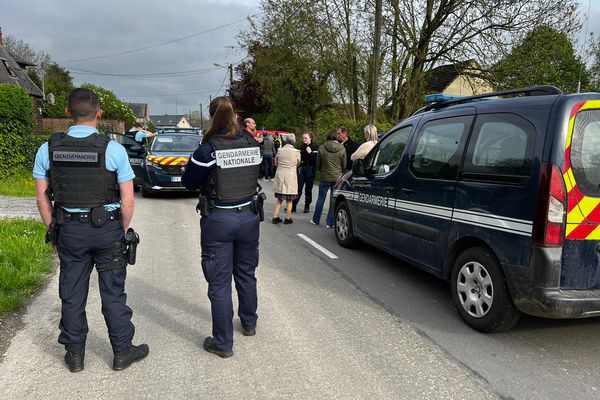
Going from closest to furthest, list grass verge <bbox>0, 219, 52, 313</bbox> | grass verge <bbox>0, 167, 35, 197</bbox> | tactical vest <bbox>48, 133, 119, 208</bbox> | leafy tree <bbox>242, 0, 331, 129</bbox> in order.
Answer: tactical vest <bbox>48, 133, 119, 208</bbox>, grass verge <bbox>0, 219, 52, 313</bbox>, grass verge <bbox>0, 167, 35, 197</bbox>, leafy tree <bbox>242, 0, 331, 129</bbox>

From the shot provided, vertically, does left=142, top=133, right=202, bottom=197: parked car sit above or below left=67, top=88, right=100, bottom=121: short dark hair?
below

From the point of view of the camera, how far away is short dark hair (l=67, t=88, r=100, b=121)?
3.00 meters

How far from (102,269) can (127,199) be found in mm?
500

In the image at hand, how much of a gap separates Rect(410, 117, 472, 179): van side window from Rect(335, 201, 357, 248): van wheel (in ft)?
6.36

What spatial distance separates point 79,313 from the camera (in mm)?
3131

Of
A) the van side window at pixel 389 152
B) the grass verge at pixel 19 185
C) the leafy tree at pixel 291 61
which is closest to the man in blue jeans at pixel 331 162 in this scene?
the van side window at pixel 389 152

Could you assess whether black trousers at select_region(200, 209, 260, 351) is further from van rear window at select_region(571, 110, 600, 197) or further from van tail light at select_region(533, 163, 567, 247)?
van rear window at select_region(571, 110, 600, 197)

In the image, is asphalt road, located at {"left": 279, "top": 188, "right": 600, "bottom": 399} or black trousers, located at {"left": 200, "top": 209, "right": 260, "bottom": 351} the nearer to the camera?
asphalt road, located at {"left": 279, "top": 188, "right": 600, "bottom": 399}

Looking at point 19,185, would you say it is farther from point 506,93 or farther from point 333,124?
point 333,124

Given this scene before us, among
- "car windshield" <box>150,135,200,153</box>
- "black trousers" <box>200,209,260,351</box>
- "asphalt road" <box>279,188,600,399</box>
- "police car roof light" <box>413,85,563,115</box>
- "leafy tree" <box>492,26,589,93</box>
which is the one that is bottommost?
"asphalt road" <box>279,188,600,399</box>

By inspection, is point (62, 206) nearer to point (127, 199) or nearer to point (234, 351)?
point (127, 199)

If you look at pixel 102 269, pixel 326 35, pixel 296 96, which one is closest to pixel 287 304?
pixel 102 269

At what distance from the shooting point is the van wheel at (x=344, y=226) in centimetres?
662

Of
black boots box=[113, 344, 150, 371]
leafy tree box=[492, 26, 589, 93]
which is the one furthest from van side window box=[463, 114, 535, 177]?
leafy tree box=[492, 26, 589, 93]
